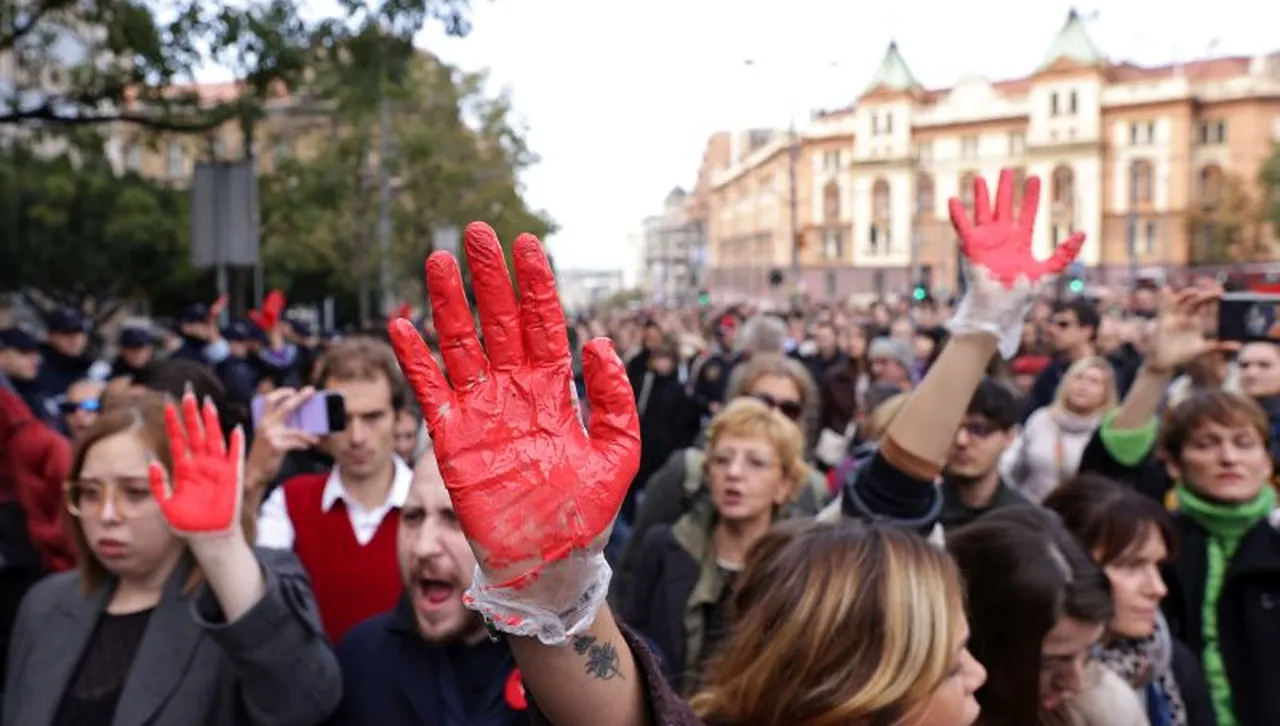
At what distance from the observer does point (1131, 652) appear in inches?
121

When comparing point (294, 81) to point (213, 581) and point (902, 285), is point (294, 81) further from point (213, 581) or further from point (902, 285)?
point (902, 285)

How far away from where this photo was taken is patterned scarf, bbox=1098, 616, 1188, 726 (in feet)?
10.0

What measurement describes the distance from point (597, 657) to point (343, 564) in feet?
7.42

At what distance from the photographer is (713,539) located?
3.89 metres

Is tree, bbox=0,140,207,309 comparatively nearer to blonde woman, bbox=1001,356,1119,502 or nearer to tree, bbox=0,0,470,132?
tree, bbox=0,0,470,132

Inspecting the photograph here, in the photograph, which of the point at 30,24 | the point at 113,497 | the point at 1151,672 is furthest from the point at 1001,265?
the point at 30,24

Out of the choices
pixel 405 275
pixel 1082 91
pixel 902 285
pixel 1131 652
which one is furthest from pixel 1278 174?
pixel 1131 652

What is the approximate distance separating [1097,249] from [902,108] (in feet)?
49.8

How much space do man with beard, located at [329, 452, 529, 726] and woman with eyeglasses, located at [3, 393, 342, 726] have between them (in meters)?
0.08

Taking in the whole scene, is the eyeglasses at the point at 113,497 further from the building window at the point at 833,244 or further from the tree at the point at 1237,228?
the building window at the point at 833,244

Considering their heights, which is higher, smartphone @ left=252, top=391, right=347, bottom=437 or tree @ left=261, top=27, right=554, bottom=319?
tree @ left=261, top=27, right=554, bottom=319

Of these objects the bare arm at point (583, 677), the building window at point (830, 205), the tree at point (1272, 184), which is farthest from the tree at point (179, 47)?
the building window at point (830, 205)

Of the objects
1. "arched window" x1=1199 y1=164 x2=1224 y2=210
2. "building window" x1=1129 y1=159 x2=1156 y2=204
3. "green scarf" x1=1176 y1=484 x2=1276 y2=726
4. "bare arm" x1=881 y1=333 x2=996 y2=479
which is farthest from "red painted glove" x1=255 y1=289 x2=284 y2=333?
"arched window" x1=1199 y1=164 x2=1224 y2=210

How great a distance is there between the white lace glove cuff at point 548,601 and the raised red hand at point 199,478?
1275 millimetres
